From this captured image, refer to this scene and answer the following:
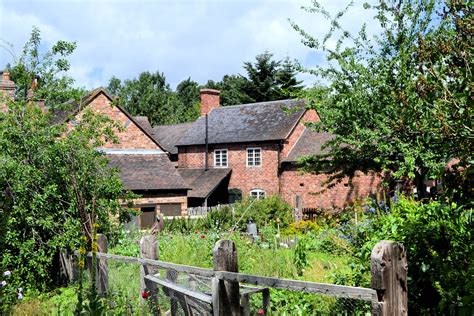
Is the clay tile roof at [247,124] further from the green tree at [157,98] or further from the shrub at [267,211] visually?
the green tree at [157,98]

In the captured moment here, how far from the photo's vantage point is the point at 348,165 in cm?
1670

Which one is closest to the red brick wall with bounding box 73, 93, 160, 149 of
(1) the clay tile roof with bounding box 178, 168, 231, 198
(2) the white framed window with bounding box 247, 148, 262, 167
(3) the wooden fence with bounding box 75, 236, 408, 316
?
(1) the clay tile roof with bounding box 178, 168, 231, 198

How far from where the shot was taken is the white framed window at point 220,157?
35156 mm

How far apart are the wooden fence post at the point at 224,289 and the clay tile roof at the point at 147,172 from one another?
1978cm

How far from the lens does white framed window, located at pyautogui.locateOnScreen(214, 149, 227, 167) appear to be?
115 ft

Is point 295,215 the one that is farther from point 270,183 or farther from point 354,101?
point 354,101

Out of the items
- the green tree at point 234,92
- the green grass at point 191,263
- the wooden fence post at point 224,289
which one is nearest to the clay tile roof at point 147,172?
the green grass at point 191,263

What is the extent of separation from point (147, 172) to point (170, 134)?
18461mm

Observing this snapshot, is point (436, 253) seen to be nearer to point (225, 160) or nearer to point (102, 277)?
point (102, 277)

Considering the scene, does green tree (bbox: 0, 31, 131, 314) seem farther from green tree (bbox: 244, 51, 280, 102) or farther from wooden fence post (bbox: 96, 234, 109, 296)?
green tree (bbox: 244, 51, 280, 102)

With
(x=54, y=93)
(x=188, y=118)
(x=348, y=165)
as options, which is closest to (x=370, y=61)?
(x=348, y=165)

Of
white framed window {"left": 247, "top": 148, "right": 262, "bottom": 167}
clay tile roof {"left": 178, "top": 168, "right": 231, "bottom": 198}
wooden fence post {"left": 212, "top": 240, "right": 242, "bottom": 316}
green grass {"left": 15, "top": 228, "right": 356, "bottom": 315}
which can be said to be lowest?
green grass {"left": 15, "top": 228, "right": 356, "bottom": 315}

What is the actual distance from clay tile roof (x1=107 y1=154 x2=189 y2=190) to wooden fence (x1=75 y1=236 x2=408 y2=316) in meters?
17.3

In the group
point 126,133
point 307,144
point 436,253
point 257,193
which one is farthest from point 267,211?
point 436,253
